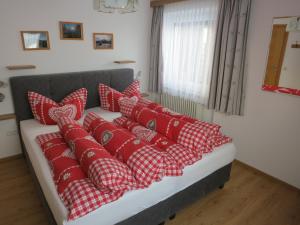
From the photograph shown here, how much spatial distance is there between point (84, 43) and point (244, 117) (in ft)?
8.17

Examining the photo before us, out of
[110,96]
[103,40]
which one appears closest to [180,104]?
[110,96]

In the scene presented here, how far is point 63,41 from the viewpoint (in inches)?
118

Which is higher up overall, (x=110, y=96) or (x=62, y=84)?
(x=62, y=84)

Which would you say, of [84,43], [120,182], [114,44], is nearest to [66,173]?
[120,182]

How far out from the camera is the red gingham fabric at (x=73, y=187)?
1342mm

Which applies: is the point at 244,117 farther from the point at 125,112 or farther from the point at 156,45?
the point at 156,45

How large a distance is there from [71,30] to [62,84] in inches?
30.2

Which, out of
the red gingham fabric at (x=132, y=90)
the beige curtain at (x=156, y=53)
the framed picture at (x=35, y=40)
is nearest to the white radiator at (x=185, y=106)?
the beige curtain at (x=156, y=53)

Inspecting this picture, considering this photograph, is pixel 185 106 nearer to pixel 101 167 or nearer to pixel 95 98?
pixel 95 98

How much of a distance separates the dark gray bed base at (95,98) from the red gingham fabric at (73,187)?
0.28 m

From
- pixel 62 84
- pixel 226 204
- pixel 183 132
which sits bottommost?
pixel 226 204

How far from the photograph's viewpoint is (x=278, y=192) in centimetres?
246

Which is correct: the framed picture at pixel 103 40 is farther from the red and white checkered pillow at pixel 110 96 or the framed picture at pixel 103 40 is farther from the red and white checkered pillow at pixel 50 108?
the red and white checkered pillow at pixel 50 108

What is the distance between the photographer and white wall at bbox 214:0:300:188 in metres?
2.38
